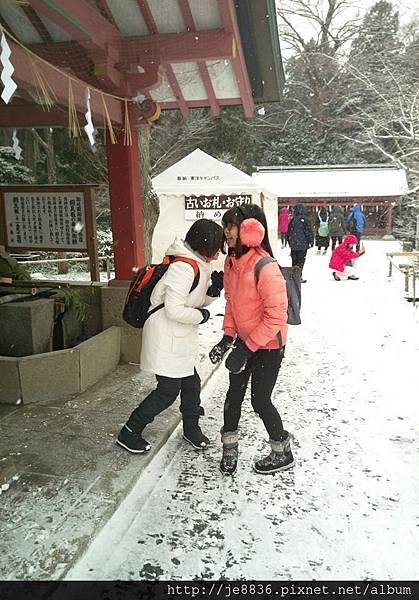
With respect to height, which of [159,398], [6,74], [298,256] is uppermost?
[6,74]

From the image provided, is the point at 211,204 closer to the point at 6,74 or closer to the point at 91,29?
the point at 91,29

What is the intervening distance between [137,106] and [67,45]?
87 centimetres

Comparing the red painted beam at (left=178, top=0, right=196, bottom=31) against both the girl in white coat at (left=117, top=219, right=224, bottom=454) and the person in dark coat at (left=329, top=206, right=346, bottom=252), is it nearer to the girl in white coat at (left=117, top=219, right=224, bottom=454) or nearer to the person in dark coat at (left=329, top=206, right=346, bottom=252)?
the girl in white coat at (left=117, top=219, right=224, bottom=454)

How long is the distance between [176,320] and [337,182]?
2465 centimetres

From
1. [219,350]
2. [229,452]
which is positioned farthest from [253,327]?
[229,452]

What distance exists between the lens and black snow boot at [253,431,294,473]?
323 cm

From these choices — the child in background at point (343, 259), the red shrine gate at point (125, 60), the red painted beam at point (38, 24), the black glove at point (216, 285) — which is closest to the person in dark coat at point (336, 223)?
the child in background at point (343, 259)

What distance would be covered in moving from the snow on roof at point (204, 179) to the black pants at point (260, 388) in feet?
28.3

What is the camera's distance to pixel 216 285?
131 inches

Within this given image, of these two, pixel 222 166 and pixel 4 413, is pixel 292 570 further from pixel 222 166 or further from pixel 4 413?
pixel 222 166

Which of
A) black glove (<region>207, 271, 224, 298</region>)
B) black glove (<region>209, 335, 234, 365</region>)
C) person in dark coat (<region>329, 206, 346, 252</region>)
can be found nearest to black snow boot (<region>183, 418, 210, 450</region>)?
black glove (<region>209, 335, 234, 365</region>)

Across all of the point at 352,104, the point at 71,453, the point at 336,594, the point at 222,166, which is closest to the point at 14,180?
the point at 222,166

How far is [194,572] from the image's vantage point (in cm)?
232

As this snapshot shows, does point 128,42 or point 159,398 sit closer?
point 159,398
